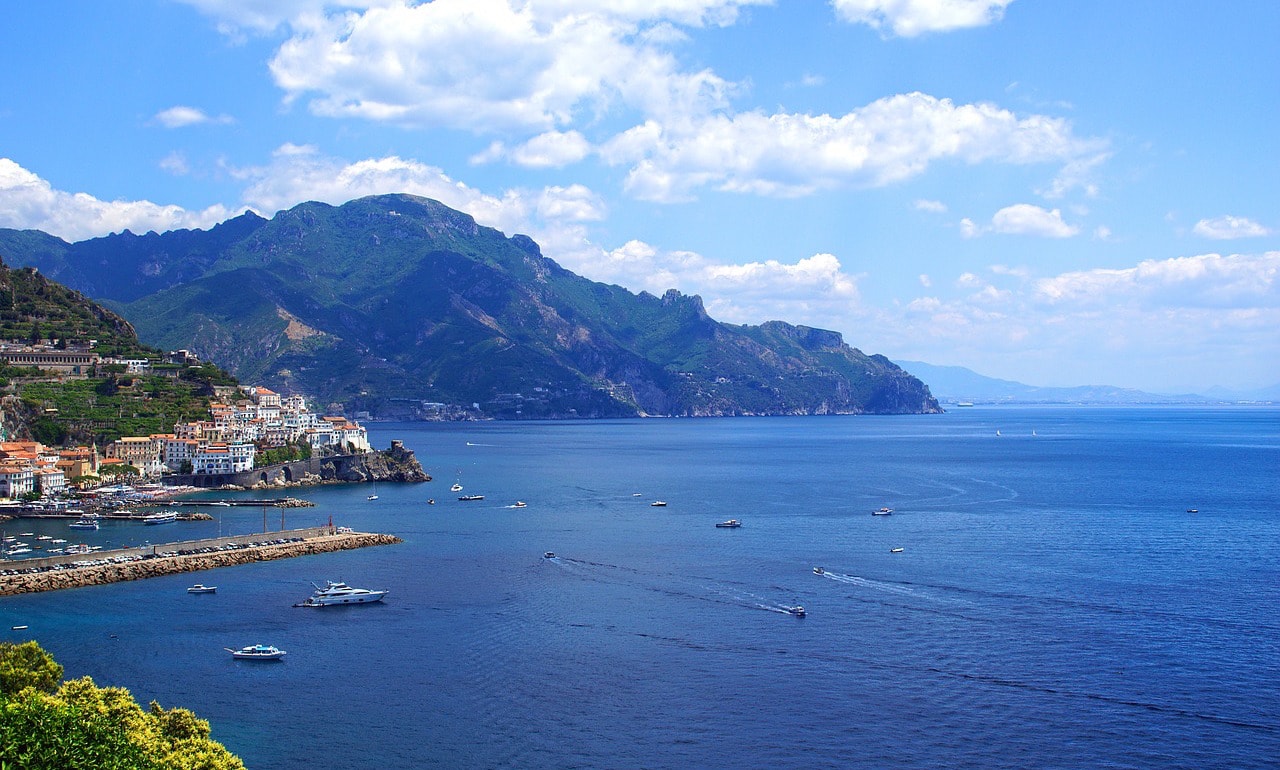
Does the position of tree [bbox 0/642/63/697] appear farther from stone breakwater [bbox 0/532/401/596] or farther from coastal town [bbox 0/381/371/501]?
coastal town [bbox 0/381/371/501]

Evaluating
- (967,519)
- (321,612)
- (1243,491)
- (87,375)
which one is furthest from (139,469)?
(1243,491)

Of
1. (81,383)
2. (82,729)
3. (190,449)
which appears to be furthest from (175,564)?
(81,383)

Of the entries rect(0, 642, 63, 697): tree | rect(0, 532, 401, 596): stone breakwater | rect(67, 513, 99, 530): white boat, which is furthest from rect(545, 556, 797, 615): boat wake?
rect(67, 513, 99, 530): white boat

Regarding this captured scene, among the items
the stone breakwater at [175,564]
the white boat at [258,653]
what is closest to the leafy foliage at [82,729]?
the white boat at [258,653]

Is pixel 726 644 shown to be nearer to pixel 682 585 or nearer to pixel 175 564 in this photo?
pixel 682 585

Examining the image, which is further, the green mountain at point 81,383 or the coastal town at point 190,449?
the green mountain at point 81,383

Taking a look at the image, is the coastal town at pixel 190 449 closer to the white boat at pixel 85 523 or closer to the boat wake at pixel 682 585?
the white boat at pixel 85 523
